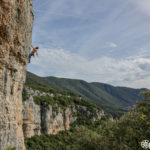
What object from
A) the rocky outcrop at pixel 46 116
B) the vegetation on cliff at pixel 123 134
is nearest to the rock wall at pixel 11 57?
the vegetation on cliff at pixel 123 134

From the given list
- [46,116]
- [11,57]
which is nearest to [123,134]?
[11,57]

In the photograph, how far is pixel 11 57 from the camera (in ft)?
46.9

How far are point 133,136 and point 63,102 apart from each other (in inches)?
2504

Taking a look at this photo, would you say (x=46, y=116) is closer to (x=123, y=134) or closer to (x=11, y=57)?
(x=123, y=134)

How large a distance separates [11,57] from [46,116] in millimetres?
46817

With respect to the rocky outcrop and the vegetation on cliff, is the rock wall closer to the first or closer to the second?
the vegetation on cliff

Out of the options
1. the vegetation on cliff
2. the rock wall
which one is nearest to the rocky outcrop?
the vegetation on cliff

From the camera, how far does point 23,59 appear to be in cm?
1661

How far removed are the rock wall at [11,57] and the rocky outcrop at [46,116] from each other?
32.8 m

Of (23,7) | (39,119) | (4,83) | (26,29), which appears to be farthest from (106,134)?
(39,119)

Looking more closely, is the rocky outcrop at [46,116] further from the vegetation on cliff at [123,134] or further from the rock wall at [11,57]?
the rock wall at [11,57]

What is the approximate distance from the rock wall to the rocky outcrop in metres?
32.8

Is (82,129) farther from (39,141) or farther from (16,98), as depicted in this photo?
(39,141)

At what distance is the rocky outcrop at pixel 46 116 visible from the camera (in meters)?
47.7
